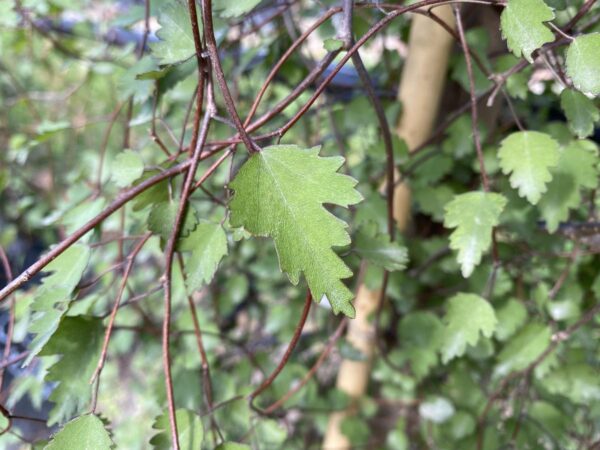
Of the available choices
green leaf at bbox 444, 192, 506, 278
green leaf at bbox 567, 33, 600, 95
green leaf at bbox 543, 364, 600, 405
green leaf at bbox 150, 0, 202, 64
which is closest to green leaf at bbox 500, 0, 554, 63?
green leaf at bbox 567, 33, 600, 95

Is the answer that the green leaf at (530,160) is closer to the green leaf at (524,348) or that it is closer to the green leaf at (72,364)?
the green leaf at (524,348)

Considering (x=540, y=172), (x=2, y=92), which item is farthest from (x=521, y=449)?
(x=2, y=92)

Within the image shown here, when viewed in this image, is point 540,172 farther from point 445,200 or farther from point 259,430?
point 259,430

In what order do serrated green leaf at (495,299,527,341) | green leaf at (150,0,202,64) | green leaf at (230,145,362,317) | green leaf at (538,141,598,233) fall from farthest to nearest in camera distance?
serrated green leaf at (495,299,527,341), green leaf at (538,141,598,233), green leaf at (150,0,202,64), green leaf at (230,145,362,317)

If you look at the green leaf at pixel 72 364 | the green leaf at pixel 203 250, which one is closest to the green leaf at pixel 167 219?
the green leaf at pixel 203 250

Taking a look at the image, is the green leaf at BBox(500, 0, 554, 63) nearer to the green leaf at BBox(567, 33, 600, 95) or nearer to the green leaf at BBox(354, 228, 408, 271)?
the green leaf at BBox(567, 33, 600, 95)

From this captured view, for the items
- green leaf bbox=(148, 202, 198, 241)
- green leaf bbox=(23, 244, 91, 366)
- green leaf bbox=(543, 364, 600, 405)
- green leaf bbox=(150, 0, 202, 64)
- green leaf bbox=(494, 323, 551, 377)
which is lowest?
green leaf bbox=(543, 364, 600, 405)

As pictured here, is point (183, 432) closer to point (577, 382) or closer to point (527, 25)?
point (527, 25)
